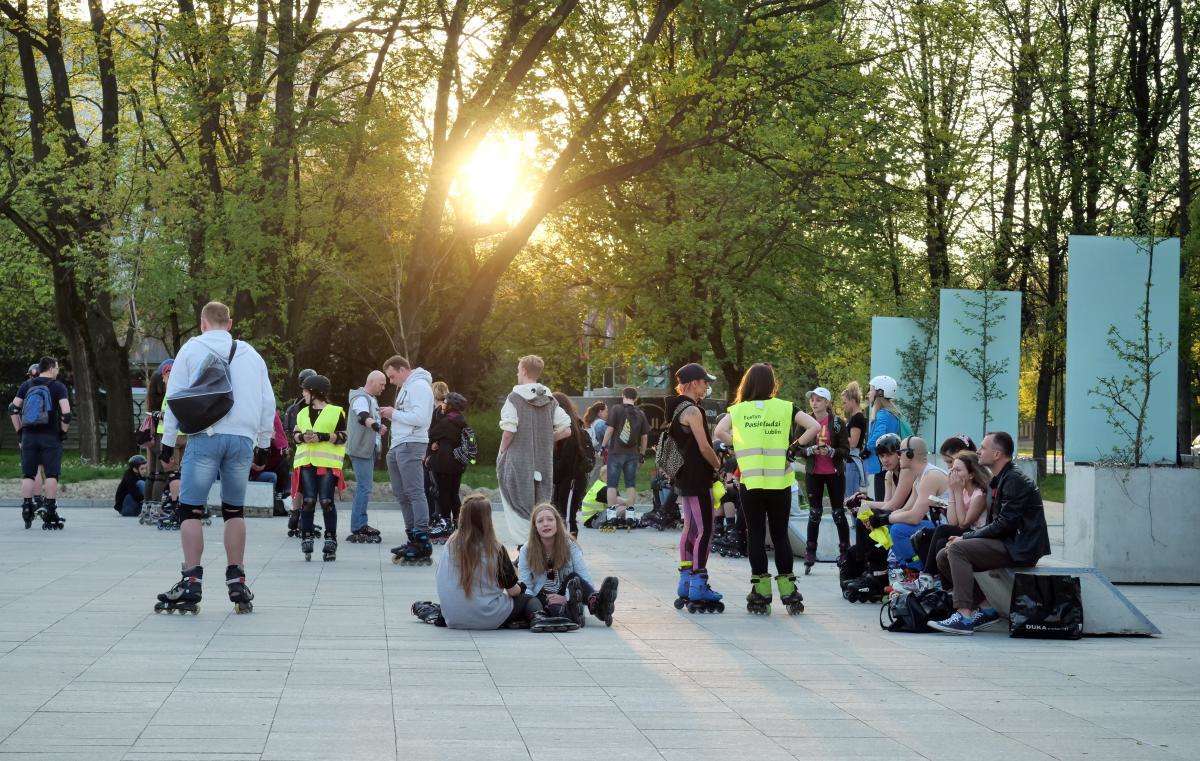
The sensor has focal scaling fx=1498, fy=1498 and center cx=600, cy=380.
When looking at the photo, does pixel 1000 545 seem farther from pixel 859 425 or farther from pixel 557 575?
pixel 859 425

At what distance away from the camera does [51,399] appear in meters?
17.0

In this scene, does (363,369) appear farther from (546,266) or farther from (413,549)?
(413,549)

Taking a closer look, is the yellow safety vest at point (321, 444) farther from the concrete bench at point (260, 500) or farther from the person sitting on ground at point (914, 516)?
the concrete bench at point (260, 500)

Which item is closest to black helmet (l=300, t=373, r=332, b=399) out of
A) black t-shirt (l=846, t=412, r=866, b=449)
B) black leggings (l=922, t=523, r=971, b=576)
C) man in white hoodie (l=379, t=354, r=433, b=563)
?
man in white hoodie (l=379, t=354, r=433, b=563)

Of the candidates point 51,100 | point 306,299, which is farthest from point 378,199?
point 51,100

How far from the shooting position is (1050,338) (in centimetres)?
3550

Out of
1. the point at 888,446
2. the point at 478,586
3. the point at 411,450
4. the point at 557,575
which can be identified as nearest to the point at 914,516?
the point at 888,446

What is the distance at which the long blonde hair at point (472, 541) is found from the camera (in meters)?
9.46

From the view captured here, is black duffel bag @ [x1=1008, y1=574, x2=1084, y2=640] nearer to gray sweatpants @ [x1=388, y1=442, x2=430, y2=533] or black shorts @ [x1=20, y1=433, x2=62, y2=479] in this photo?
gray sweatpants @ [x1=388, y1=442, x2=430, y2=533]

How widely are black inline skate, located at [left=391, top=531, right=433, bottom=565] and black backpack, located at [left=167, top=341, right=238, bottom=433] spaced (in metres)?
4.39

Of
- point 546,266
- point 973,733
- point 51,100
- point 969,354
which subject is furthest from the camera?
point 546,266

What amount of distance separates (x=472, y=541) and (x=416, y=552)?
15.5 ft

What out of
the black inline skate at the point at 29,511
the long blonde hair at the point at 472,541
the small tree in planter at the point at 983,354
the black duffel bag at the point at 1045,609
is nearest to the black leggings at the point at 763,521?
the black duffel bag at the point at 1045,609

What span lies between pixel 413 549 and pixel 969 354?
9101 millimetres
